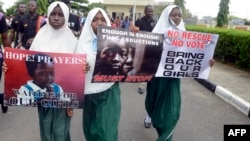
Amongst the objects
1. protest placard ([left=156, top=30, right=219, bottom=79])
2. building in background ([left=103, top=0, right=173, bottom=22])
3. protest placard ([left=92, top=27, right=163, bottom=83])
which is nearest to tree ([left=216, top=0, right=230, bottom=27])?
protest placard ([left=156, top=30, right=219, bottom=79])

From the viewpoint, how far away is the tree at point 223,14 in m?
23.9

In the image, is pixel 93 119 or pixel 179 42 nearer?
pixel 93 119

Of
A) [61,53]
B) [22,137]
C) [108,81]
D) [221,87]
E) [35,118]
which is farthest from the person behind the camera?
[221,87]

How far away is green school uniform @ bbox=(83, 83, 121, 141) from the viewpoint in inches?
118

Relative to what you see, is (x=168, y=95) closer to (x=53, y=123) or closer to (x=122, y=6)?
(x=53, y=123)

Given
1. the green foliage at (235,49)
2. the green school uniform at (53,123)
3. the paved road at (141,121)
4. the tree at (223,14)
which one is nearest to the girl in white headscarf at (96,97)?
the green school uniform at (53,123)

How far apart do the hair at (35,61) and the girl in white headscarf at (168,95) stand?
4.30ft

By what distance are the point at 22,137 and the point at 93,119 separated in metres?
1.40

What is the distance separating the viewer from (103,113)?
300 cm

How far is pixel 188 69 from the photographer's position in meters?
3.61

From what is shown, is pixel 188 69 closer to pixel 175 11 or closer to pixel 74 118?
pixel 175 11

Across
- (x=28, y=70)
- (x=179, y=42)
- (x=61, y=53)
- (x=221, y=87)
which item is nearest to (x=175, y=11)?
(x=179, y=42)

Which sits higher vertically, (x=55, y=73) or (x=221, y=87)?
(x=55, y=73)

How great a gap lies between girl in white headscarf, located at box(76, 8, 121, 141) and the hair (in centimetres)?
30
